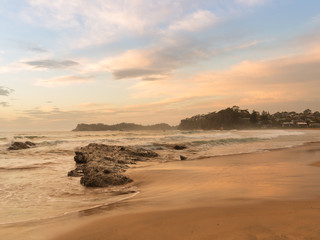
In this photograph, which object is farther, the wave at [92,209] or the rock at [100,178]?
the rock at [100,178]

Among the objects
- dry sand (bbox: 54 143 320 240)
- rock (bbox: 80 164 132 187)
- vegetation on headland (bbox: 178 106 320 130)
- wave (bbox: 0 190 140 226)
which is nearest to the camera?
dry sand (bbox: 54 143 320 240)

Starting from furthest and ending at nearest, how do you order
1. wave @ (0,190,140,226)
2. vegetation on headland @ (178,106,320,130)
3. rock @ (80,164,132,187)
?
vegetation on headland @ (178,106,320,130), rock @ (80,164,132,187), wave @ (0,190,140,226)

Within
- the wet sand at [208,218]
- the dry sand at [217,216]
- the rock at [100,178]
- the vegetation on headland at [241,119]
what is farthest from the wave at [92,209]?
the vegetation on headland at [241,119]

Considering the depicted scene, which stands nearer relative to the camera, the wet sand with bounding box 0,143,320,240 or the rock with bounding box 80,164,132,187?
the wet sand with bounding box 0,143,320,240

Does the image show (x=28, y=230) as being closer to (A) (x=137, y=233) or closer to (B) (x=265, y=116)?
(A) (x=137, y=233)

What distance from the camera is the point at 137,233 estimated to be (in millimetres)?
2621

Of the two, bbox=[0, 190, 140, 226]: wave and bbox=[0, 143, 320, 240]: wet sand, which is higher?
bbox=[0, 143, 320, 240]: wet sand

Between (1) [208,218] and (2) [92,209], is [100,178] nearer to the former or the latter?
(2) [92,209]

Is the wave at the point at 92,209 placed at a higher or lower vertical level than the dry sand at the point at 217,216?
lower

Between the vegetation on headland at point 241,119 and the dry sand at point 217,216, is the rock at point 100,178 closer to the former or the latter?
the dry sand at point 217,216

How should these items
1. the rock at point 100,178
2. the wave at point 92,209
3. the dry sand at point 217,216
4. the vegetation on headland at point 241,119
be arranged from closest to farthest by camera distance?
the dry sand at point 217,216 < the wave at point 92,209 < the rock at point 100,178 < the vegetation on headland at point 241,119

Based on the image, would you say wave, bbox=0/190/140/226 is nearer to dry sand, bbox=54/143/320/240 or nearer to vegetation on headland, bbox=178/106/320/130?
dry sand, bbox=54/143/320/240

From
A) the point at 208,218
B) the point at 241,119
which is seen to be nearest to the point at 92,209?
the point at 208,218

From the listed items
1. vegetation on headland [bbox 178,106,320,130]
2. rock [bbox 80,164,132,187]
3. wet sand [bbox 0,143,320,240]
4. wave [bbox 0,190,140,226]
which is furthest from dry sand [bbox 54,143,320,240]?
vegetation on headland [bbox 178,106,320,130]
